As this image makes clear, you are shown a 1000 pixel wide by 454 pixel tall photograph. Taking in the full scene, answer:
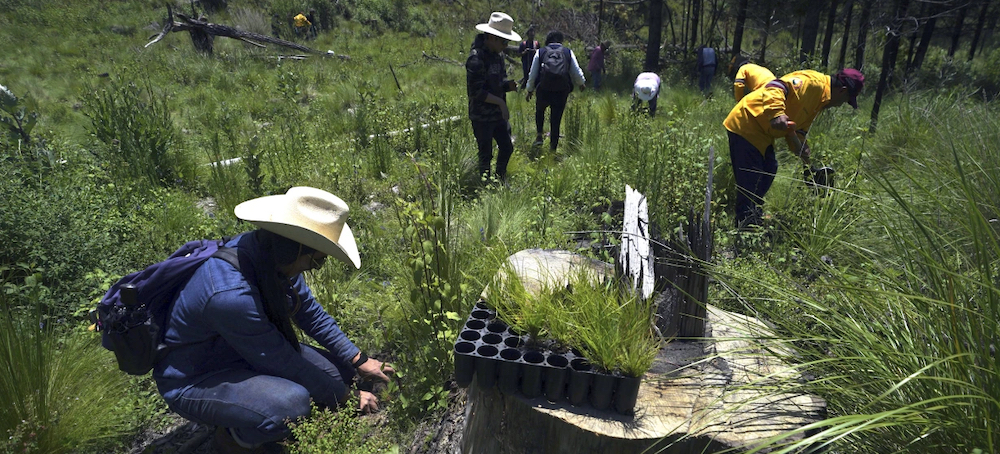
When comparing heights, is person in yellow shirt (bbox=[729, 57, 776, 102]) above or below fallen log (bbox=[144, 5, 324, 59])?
above

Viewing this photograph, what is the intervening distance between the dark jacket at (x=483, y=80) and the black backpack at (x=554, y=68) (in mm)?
1174

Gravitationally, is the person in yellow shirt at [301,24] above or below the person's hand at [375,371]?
above

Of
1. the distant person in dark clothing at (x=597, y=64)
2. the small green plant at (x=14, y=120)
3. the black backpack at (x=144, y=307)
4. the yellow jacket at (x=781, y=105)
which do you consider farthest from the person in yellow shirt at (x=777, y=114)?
the distant person in dark clothing at (x=597, y=64)

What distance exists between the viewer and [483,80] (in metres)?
5.19

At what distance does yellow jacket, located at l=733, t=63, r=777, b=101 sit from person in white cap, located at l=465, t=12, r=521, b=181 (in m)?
2.06

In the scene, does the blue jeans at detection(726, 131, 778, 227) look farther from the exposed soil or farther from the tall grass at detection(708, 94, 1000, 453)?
the exposed soil

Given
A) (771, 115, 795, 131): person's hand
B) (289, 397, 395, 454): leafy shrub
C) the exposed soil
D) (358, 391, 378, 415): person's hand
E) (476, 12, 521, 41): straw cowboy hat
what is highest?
(476, 12, 521, 41): straw cowboy hat

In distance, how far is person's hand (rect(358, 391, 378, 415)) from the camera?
269cm

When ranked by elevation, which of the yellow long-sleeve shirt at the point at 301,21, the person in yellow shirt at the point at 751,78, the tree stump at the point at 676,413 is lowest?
the yellow long-sleeve shirt at the point at 301,21

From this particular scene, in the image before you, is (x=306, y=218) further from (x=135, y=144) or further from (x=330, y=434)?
(x=135, y=144)

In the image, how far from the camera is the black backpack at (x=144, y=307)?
90.5 inches

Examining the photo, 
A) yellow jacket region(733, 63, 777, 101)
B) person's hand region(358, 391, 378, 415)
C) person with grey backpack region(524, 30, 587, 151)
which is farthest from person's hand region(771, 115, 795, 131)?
person's hand region(358, 391, 378, 415)

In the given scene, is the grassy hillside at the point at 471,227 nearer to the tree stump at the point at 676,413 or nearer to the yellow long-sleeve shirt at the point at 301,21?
the tree stump at the point at 676,413

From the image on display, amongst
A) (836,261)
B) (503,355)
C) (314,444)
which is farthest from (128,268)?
(836,261)
